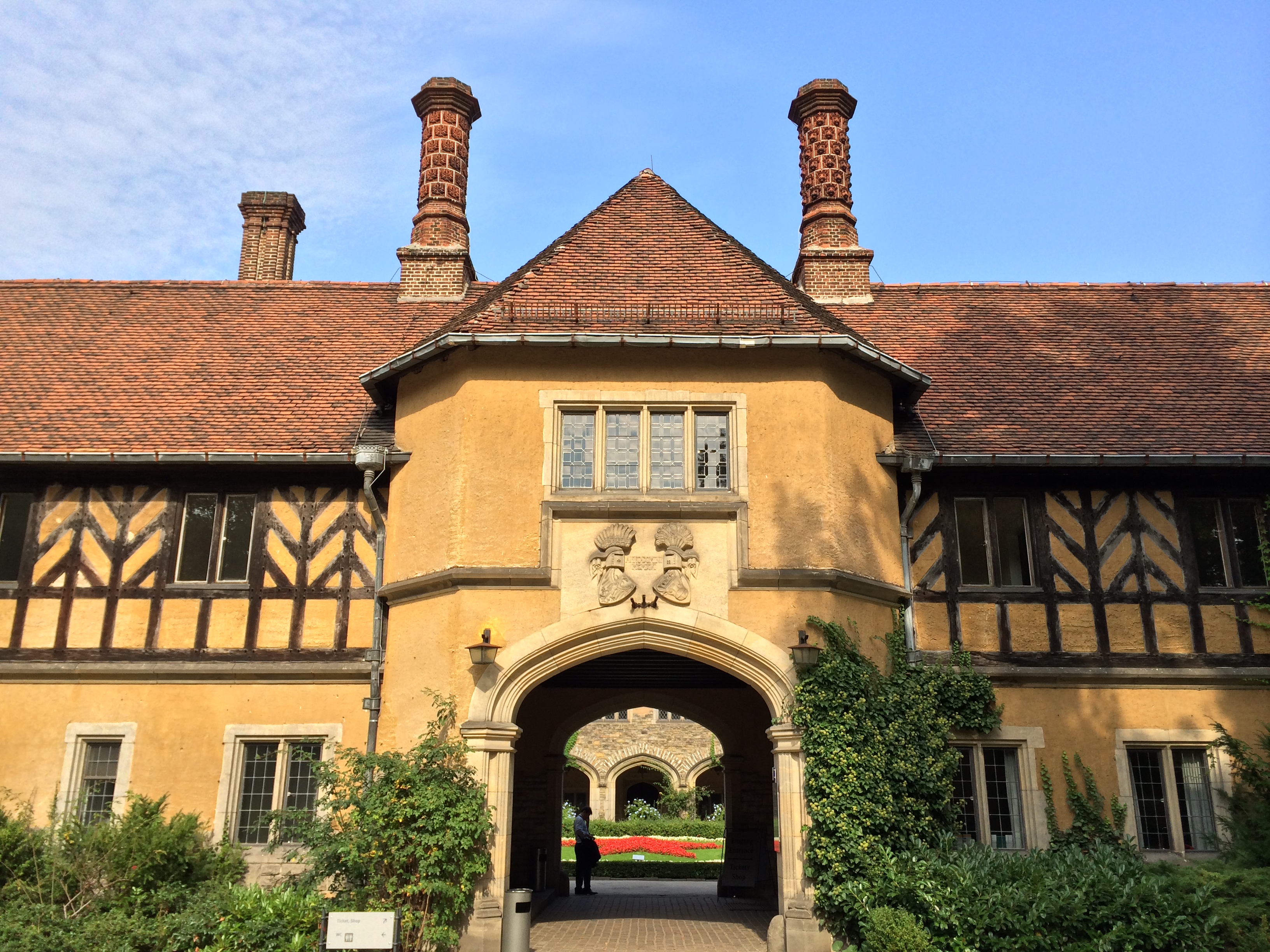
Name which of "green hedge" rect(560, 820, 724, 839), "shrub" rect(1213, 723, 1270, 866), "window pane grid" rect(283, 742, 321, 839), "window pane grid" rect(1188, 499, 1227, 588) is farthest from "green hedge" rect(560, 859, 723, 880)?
"window pane grid" rect(1188, 499, 1227, 588)

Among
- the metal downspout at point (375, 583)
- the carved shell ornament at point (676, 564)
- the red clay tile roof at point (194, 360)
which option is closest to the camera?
the carved shell ornament at point (676, 564)

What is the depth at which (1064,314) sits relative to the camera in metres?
15.4

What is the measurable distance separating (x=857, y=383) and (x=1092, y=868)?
5.18m

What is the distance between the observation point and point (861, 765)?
9727mm

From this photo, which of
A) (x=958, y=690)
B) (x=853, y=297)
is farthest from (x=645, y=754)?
(x=958, y=690)

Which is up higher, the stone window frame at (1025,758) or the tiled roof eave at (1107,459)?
the tiled roof eave at (1107,459)

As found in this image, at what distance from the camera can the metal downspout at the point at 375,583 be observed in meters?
11.1

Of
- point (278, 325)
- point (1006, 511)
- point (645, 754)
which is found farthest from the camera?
point (645, 754)

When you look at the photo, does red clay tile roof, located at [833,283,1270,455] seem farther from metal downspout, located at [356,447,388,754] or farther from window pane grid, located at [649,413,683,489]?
metal downspout, located at [356,447,388,754]

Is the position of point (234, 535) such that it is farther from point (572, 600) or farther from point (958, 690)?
point (958, 690)

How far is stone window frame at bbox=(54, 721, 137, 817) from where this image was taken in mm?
11281

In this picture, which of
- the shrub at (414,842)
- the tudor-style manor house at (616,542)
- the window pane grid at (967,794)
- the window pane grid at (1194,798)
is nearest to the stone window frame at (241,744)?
the tudor-style manor house at (616,542)

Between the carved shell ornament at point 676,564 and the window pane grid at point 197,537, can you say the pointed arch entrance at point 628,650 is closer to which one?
the carved shell ornament at point 676,564

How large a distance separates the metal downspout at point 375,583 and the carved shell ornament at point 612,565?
258cm
